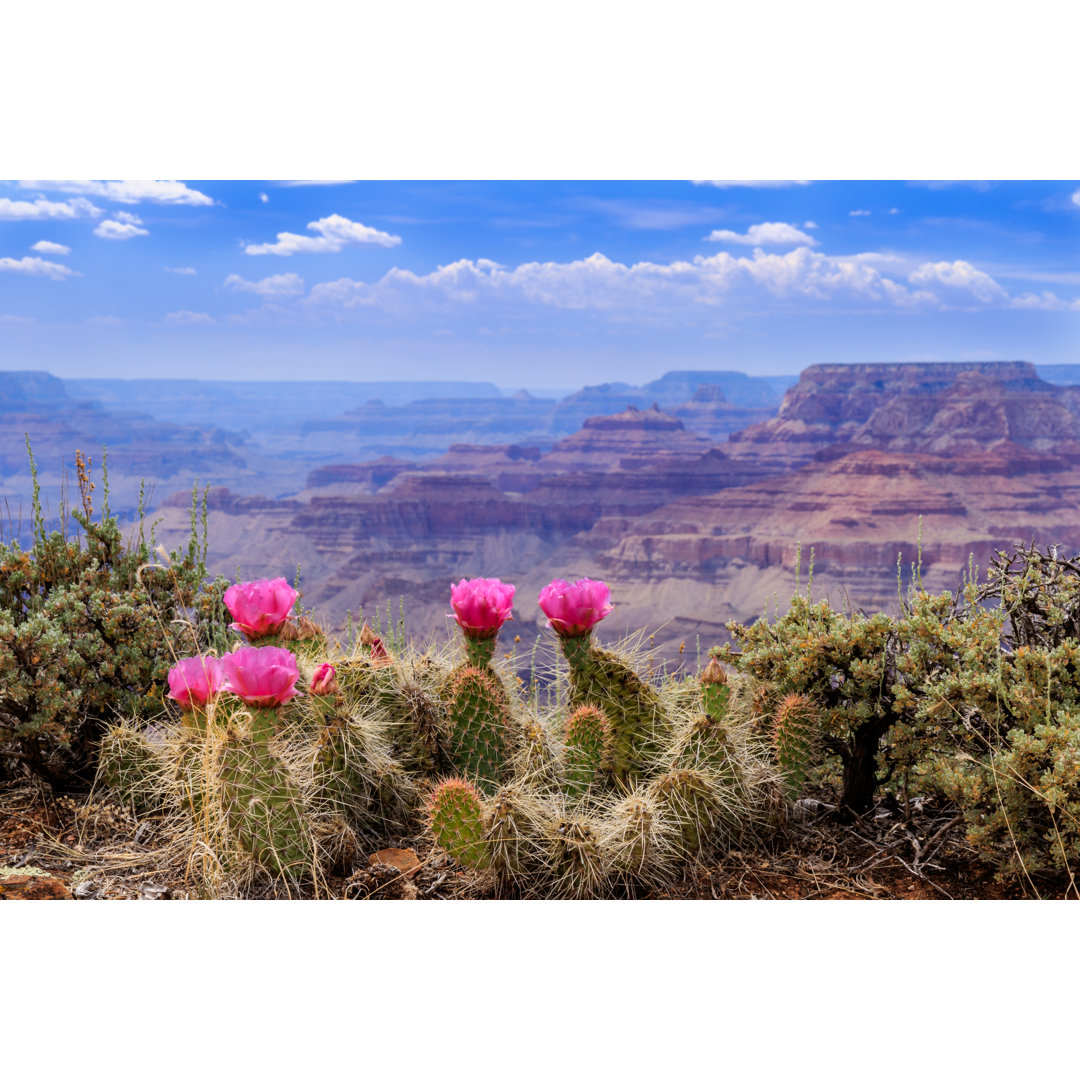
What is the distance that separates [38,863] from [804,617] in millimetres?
2407

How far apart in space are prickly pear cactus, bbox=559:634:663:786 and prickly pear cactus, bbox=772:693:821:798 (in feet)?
1.16

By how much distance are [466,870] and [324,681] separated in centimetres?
62

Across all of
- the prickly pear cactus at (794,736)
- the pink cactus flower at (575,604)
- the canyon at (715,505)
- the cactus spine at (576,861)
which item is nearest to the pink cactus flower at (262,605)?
the pink cactus flower at (575,604)

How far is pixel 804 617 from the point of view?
298cm

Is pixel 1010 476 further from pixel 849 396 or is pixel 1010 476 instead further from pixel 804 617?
pixel 804 617

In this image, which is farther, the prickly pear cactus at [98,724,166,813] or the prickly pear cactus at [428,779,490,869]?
the prickly pear cactus at [98,724,166,813]

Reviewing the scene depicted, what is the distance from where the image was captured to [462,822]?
2227 millimetres

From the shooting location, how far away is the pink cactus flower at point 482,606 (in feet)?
8.34

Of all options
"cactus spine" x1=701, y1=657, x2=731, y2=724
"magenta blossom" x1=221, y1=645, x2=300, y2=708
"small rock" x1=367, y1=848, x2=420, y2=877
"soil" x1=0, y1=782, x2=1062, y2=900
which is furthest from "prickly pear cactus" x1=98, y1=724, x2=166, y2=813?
"cactus spine" x1=701, y1=657, x2=731, y2=724

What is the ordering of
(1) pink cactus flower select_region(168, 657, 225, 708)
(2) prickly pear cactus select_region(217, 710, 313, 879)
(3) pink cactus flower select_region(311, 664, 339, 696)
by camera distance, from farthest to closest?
(3) pink cactus flower select_region(311, 664, 339, 696) < (1) pink cactus flower select_region(168, 657, 225, 708) < (2) prickly pear cactus select_region(217, 710, 313, 879)

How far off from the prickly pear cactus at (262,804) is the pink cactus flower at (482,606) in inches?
25.0

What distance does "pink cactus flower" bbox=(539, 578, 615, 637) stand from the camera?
8.17 feet

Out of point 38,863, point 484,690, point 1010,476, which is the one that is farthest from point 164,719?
point 1010,476

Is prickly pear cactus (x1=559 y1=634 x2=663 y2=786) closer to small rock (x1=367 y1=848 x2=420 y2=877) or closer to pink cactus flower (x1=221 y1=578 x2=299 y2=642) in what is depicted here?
small rock (x1=367 y1=848 x2=420 y2=877)
